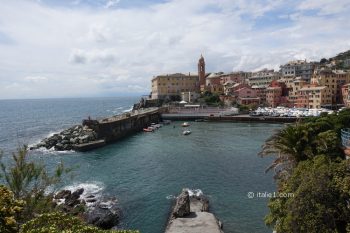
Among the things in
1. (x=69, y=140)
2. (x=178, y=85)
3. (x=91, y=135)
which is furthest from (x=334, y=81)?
(x=69, y=140)

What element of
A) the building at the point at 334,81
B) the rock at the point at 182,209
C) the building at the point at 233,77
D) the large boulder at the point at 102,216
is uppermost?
the building at the point at 233,77

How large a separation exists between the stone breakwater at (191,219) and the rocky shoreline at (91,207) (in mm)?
5109

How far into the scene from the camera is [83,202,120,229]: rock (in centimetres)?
2870

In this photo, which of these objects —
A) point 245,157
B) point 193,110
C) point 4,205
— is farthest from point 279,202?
point 193,110

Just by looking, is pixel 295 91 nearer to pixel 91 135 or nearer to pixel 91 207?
pixel 91 135

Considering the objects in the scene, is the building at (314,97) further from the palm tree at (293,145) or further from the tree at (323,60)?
the palm tree at (293,145)

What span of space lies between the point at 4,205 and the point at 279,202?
14783 mm

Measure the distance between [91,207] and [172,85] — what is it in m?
117

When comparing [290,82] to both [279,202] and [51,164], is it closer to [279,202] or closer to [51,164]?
[51,164]

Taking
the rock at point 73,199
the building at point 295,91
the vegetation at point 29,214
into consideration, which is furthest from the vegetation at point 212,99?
the vegetation at point 29,214

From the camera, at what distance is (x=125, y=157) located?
55.6m

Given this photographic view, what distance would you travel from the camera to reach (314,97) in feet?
357

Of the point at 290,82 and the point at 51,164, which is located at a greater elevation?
the point at 290,82

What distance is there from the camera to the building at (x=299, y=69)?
146 meters
